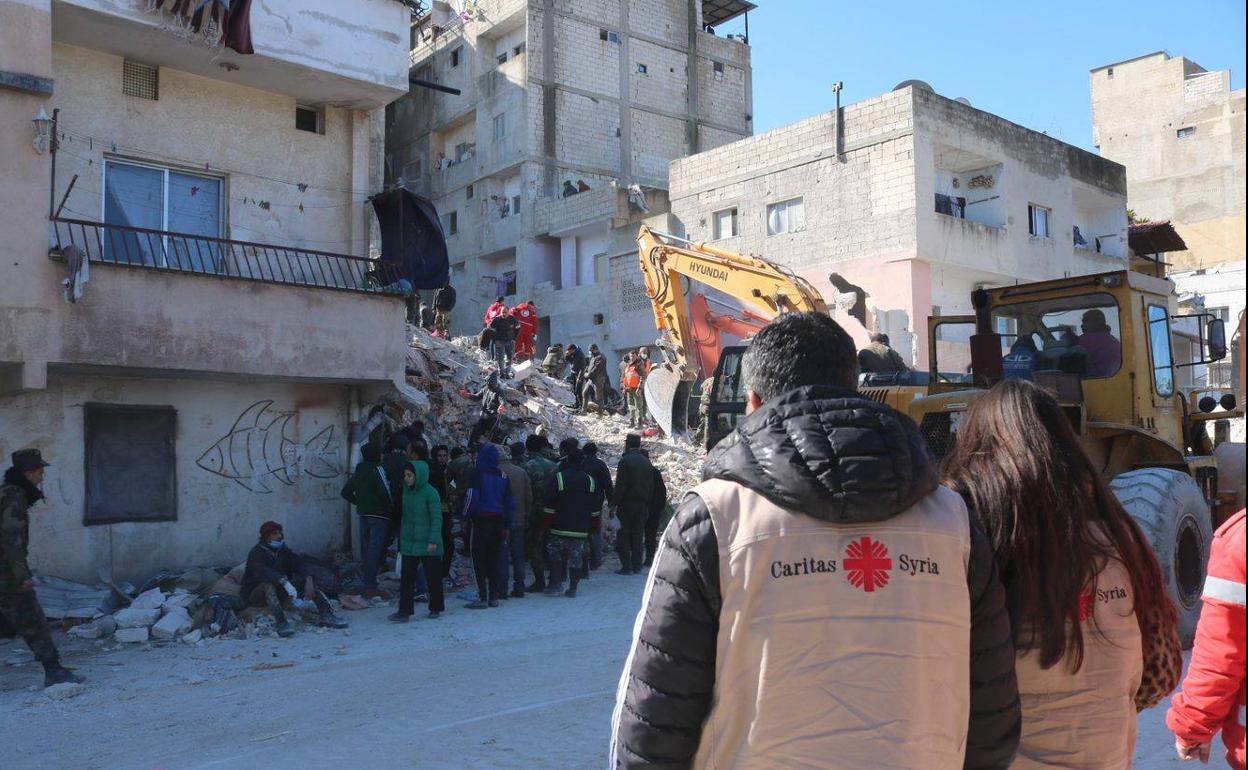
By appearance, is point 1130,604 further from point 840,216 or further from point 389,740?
point 840,216

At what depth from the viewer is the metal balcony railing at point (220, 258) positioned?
36.4 ft

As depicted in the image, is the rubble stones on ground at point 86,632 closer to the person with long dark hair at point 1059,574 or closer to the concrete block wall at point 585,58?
the person with long dark hair at point 1059,574

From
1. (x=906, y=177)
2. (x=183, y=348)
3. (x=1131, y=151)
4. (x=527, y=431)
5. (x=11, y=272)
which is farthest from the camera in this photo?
(x=1131, y=151)

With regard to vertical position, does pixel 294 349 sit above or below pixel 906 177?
below

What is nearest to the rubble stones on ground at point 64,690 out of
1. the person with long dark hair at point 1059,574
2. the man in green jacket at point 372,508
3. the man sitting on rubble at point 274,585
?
the man sitting on rubble at point 274,585

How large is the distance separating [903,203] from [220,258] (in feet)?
55.0

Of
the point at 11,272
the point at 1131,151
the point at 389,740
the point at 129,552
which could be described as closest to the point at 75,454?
the point at 129,552

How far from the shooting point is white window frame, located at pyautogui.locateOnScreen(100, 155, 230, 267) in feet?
38.8

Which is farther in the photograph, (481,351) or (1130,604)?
(481,351)

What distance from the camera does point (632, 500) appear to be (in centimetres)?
1270

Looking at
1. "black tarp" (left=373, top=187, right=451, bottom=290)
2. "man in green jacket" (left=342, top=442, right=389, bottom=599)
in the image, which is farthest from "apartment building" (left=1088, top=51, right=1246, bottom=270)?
"man in green jacket" (left=342, top=442, right=389, bottom=599)

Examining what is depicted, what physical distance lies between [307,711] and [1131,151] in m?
46.6

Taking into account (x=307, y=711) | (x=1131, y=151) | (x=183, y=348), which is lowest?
(x=307, y=711)

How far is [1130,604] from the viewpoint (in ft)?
9.26
